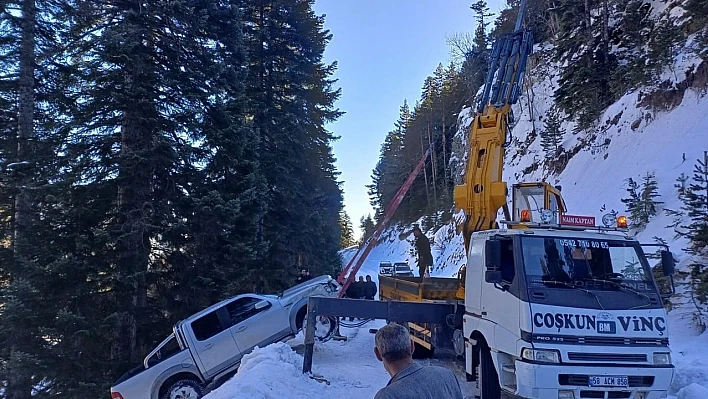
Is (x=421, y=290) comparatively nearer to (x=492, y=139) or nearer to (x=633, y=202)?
(x=492, y=139)

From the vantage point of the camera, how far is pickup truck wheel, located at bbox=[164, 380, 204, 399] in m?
10.3

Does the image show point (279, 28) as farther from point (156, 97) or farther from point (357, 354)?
point (357, 354)

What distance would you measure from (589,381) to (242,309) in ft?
25.4

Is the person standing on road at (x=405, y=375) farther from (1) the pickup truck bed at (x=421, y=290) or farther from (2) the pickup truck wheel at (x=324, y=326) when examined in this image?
(2) the pickup truck wheel at (x=324, y=326)

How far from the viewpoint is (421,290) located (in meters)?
10.1

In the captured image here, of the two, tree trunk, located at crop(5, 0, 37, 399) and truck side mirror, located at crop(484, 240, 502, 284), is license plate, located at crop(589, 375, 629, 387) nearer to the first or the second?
truck side mirror, located at crop(484, 240, 502, 284)

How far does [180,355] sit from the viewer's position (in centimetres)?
1062

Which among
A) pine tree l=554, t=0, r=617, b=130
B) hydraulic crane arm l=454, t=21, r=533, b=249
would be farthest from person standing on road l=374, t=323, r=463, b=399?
pine tree l=554, t=0, r=617, b=130

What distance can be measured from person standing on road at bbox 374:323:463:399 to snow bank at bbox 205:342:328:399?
4.62 m

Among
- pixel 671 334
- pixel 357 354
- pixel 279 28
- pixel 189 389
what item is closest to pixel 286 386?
pixel 189 389

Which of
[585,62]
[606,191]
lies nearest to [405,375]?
[606,191]

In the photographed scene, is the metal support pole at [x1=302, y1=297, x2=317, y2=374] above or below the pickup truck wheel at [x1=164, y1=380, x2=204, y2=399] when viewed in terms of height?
above

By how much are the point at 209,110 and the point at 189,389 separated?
26.1 ft

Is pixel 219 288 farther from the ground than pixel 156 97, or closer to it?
closer to it
